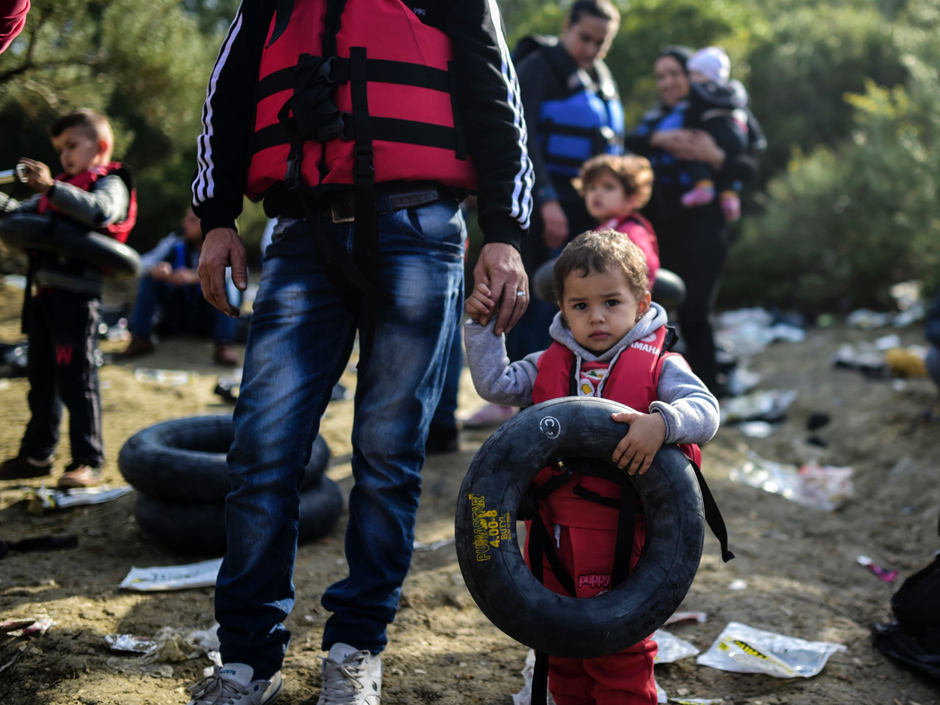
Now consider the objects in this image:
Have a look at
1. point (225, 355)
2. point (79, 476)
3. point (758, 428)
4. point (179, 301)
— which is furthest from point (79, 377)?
point (758, 428)

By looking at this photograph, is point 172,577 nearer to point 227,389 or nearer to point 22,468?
point 22,468

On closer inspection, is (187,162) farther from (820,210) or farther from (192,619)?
(192,619)

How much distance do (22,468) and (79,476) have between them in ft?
1.23

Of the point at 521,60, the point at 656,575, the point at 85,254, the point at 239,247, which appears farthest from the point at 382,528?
the point at 521,60

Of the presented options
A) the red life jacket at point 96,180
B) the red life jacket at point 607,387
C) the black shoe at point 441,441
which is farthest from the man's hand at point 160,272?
the red life jacket at point 607,387

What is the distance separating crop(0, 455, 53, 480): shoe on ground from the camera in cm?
414

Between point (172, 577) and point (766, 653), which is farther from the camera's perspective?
point (172, 577)

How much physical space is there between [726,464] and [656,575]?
140 inches

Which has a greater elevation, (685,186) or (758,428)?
(685,186)

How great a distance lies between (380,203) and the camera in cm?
213

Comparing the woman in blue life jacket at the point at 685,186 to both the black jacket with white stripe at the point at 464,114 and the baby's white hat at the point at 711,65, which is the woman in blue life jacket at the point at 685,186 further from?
the black jacket with white stripe at the point at 464,114

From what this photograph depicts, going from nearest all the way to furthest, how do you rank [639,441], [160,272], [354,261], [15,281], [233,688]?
[639,441]
[233,688]
[354,261]
[160,272]
[15,281]

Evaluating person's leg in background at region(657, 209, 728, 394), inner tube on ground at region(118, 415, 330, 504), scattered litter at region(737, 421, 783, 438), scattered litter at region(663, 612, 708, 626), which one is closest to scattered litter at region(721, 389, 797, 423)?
scattered litter at region(737, 421, 783, 438)

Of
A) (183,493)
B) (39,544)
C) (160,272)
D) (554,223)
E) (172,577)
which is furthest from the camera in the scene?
(160,272)
